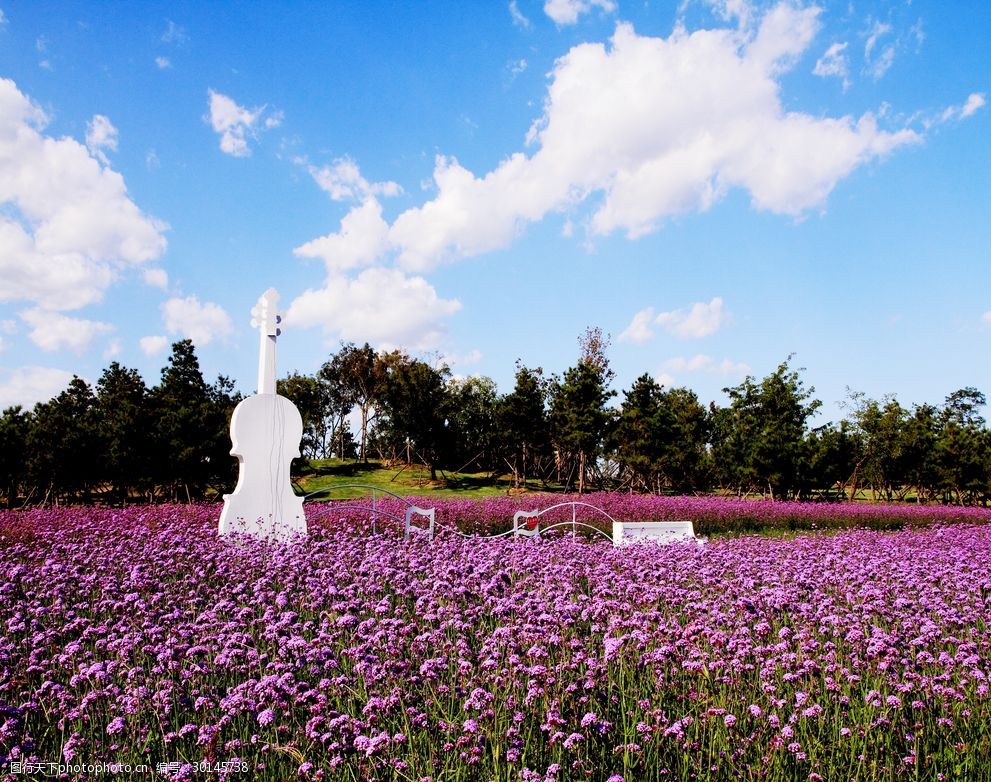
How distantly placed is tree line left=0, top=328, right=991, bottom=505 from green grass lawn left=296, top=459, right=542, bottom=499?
1.40m

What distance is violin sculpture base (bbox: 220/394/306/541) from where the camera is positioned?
469 inches

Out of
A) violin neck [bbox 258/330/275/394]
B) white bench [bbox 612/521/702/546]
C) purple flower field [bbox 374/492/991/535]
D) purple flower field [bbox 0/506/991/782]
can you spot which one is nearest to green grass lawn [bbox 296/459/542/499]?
purple flower field [bbox 374/492/991/535]

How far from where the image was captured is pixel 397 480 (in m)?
44.5

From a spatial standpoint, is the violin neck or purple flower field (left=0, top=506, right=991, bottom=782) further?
the violin neck

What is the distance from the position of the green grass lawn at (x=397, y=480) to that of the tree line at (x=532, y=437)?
1398mm

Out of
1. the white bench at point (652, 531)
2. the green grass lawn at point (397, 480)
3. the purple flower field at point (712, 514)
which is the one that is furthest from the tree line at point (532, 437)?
the white bench at point (652, 531)

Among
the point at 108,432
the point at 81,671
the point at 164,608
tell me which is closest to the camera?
the point at 81,671

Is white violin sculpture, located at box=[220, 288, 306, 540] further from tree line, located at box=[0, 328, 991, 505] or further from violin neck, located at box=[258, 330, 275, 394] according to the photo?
tree line, located at box=[0, 328, 991, 505]

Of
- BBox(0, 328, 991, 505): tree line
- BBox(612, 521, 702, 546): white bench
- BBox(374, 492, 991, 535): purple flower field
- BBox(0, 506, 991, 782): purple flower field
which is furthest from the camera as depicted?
BBox(0, 328, 991, 505): tree line

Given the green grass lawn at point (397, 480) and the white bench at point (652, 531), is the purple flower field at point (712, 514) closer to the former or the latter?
the white bench at point (652, 531)

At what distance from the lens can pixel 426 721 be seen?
12.2 feet

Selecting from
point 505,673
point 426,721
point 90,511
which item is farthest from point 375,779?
point 90,511

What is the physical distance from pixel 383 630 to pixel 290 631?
0.66 m

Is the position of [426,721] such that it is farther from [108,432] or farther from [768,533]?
[108,432]
